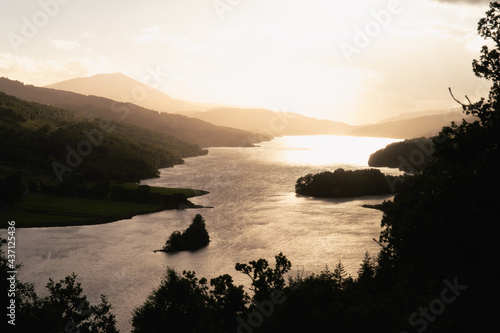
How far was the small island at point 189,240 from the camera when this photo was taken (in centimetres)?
8875

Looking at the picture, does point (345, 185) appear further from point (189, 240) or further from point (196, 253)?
point (196, 253)

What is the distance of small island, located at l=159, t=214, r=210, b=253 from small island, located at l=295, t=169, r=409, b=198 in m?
80.8

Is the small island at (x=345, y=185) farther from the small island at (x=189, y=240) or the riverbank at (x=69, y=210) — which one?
the small island at (x=189, y=240)

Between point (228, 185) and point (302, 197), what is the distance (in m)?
37.1

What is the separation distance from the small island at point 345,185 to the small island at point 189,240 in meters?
80.8

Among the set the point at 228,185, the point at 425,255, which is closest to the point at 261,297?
the point at 425,255

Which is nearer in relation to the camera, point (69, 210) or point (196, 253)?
point (196, 253)

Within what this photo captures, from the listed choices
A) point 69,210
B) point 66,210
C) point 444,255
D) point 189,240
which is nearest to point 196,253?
point 189,240

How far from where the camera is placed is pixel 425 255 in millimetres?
25031

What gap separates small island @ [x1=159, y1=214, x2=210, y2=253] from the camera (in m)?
88.8

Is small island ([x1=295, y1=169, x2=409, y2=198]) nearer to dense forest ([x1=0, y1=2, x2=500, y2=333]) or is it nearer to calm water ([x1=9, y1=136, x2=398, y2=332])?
calm water ([x1=9, y1=136, x2=398, y2=332])

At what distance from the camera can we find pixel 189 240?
8962 cm

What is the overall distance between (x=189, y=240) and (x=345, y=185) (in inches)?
3698

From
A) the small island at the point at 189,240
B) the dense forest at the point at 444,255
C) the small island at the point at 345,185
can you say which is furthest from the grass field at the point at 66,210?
the dense forest at the point at 444,255
